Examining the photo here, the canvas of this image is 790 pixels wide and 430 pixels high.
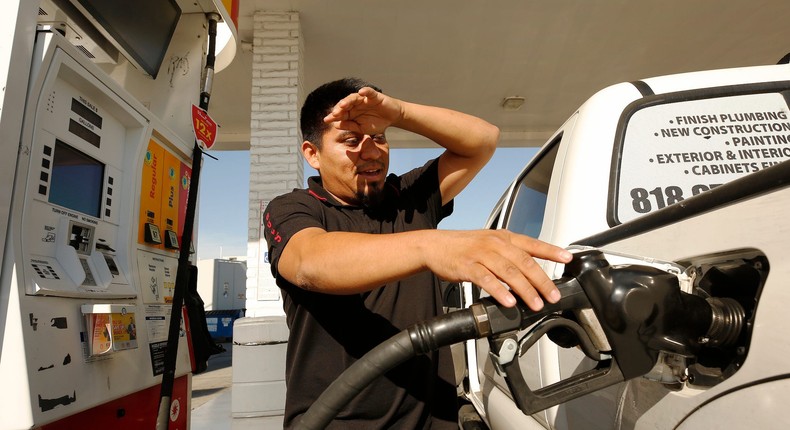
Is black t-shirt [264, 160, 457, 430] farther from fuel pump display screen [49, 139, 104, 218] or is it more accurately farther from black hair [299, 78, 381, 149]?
fuel pump display screen [49, 139, 104, 218]

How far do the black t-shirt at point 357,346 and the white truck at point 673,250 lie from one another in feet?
1.13

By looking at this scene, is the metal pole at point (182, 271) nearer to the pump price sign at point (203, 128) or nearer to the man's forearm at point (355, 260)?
the pump price sign at point (203, 128)

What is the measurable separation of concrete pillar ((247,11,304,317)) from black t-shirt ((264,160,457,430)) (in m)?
4.02

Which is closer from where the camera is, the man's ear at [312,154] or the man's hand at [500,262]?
the man's hand at [500,262]

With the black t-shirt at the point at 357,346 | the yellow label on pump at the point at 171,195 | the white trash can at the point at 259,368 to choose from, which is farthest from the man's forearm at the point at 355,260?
the white trash can at the point at 259,368

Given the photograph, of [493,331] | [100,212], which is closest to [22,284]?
[100,212]

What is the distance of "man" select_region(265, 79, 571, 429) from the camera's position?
95cm

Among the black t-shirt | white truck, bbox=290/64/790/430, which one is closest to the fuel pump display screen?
the black t-shirt

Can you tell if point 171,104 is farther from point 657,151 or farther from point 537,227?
point 657,151

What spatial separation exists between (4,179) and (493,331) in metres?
1.37

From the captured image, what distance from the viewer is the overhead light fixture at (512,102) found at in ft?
29.1

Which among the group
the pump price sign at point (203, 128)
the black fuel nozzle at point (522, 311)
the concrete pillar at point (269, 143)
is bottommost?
the black fuel nozzle at point (522, 311)

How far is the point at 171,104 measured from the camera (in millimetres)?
2730

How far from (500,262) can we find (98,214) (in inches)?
67.8
